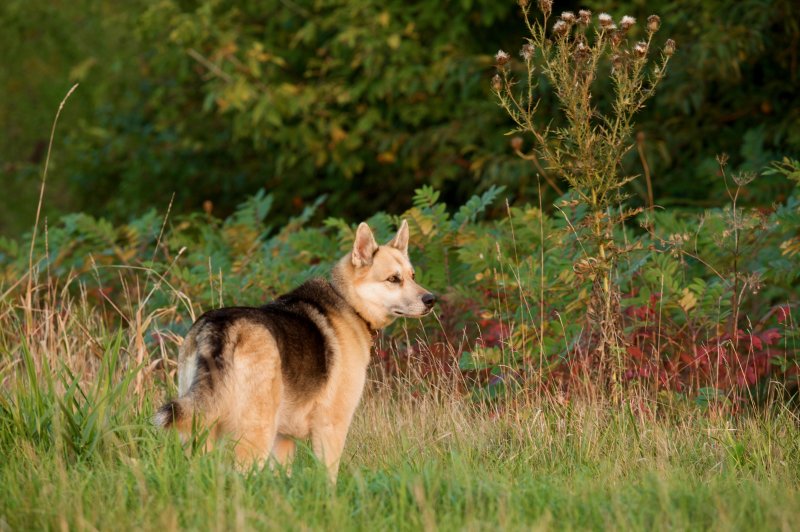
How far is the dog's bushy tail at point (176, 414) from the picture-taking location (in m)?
5.29

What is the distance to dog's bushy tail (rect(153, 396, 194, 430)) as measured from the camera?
5.29m

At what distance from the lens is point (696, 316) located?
797 cm

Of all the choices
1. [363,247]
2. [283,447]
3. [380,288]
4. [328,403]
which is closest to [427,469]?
[328,403]

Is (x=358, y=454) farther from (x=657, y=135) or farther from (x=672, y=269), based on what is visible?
(x=657, y=135)

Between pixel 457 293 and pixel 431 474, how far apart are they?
350 cm

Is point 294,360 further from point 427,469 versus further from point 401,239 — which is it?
point 401,239

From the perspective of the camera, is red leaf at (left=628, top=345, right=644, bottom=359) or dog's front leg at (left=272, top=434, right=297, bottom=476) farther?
red leaf at (left=628, top=345, right=644, bottom=359)

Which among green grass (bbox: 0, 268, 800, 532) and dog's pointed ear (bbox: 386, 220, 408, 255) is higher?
dog's pointed ear (bbox: 386, 220, 408, 255)

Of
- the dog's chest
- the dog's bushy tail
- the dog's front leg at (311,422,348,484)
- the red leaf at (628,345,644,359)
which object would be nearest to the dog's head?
the dog's chest

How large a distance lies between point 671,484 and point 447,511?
105 cm

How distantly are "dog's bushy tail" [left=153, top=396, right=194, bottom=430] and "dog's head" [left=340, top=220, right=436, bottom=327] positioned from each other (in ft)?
6.40

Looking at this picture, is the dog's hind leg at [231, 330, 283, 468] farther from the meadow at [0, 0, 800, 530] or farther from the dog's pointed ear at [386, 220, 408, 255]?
the dog's pointed ear at [386, 220, 408, 255]

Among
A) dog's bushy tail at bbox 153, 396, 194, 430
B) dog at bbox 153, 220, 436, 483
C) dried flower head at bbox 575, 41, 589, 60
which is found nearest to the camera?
dog's bushy tail at bbox 153, 396, 194, 430

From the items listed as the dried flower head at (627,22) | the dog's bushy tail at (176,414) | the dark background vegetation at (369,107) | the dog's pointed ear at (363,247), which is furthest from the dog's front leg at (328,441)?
the dark background vegetation at (369,107)
